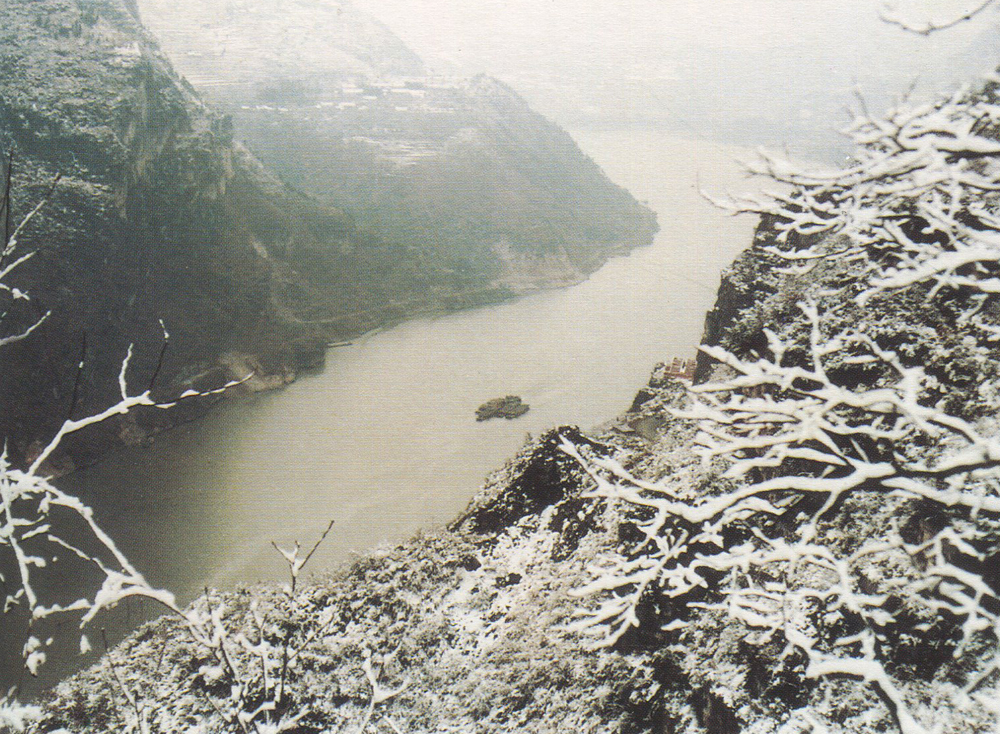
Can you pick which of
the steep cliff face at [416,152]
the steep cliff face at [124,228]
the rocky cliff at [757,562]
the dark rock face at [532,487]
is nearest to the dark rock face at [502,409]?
the steep cliff face at [124,228]

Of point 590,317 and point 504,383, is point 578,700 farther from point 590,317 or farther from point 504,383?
point 590,317

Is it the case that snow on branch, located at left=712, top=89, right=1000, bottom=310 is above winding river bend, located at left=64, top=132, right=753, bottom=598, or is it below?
above

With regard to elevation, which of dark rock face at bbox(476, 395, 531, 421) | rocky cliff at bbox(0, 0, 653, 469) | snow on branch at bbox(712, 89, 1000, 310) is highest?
snow on branch at bbox(712, 89, 1000, 310)

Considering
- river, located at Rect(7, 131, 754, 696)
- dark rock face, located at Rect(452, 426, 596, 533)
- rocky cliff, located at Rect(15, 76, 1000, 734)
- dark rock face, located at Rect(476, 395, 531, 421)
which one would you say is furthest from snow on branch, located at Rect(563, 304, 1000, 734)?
dark rock face, located at Rect(476, 395, 531, 421)

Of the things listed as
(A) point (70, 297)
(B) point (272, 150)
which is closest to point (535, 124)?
(B) point (272, 150)

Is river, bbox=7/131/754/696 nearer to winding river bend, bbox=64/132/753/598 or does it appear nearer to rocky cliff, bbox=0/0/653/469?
winding river bend, bbox=64/132/753/598

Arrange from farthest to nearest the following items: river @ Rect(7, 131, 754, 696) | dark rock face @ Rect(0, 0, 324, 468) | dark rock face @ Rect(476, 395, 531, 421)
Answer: dark rock face @ Rect(476, 395, 531, 421), dark rock face @ Rect(0, 0, 324, 468), river @ Rect(7, 131, 754, 696)

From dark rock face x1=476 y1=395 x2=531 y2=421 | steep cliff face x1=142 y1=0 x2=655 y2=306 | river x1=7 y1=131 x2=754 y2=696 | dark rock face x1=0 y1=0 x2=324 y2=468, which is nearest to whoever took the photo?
river x1=7 y1=131 x2=754 y2=696
